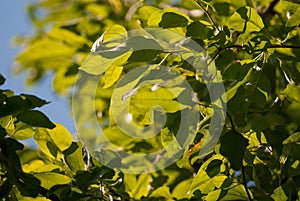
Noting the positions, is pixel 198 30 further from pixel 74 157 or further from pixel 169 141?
pixel 74 157

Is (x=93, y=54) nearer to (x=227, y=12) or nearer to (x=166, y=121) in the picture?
(x=166, y=121)

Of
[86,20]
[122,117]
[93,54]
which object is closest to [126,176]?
[122,117]

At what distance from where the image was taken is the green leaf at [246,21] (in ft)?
3.56

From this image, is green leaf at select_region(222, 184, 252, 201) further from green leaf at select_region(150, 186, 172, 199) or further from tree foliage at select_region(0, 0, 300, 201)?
green leaf at select_region(150, 186, 172, 199)

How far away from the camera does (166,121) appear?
111 centimetres

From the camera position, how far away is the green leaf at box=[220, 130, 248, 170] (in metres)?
1.01

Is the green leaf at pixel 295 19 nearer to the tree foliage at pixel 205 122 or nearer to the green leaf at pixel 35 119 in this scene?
the tree foliage at pixel 205 122

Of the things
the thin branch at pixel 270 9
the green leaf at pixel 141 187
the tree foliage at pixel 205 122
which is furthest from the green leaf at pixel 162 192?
the thin branch at pixel 270 9

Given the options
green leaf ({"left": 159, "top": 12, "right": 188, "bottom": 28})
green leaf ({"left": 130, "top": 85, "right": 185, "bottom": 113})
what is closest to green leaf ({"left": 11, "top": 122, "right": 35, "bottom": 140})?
green leaf ({"left": 130, "top": 85, "right": 185, "bottom": 113})

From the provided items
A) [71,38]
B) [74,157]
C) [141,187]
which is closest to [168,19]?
[74,157]

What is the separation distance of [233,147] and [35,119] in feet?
1.15

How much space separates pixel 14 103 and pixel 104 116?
0.80 metres

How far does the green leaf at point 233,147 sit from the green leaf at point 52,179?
30 cm

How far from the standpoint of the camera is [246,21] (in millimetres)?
1088
